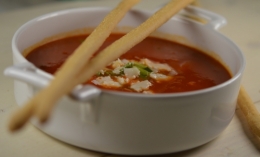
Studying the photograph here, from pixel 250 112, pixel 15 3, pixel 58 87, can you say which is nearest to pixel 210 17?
pixel 250 112

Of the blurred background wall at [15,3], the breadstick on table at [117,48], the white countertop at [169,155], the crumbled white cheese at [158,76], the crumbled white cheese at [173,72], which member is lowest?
the blurred background wall at [15,3]

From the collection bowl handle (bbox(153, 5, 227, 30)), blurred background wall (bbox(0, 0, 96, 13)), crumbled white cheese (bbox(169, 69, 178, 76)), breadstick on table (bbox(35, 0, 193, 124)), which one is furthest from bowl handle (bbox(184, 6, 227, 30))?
blurred background wall (bbox(0, 0, 96, 13))

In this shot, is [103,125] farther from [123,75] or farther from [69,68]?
[123,75]

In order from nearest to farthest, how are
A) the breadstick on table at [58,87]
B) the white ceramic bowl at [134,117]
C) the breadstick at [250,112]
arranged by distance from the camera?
1. the breadstick on table at [58,87]
2. the white ceramic bowl at [134,117]
3. the breadstick at [250,112]

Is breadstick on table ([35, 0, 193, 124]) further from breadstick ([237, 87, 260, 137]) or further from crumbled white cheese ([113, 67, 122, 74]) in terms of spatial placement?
breadstick ([237, 87, 260, 137])

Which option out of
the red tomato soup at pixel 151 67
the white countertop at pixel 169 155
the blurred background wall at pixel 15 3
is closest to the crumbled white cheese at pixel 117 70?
the red tomato soup at pixel 151 67

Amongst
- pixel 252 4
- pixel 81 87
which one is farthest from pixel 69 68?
pixel 252 4

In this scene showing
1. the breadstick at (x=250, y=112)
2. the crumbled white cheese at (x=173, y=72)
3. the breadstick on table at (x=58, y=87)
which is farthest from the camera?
the crumbled white cheese at (x=173, y=72)

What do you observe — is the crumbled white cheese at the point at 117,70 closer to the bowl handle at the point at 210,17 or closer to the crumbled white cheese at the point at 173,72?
the crumbled white cheese at the point at 173,72
